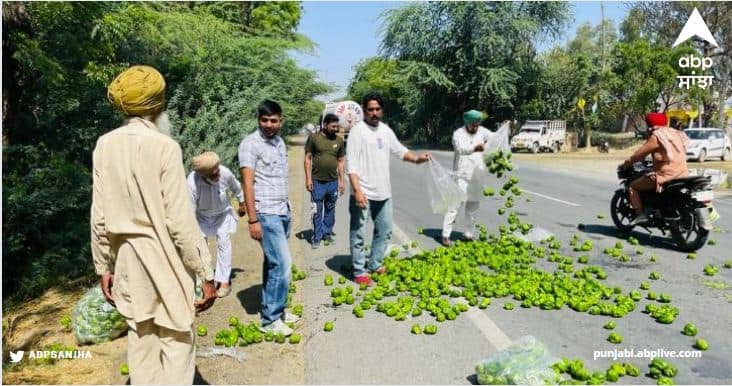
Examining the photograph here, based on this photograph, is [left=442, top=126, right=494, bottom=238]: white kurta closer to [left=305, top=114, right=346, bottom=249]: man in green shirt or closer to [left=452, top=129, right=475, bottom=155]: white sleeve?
[left=452, top=129, right=475, bottom=155]: white sleeve

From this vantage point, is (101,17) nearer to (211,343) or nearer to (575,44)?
(211,343)

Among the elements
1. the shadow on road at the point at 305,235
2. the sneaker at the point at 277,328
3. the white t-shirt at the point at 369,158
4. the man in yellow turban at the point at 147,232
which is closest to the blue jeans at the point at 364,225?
the white t-shirt at the point at 369,158

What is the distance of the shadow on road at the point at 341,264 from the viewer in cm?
693

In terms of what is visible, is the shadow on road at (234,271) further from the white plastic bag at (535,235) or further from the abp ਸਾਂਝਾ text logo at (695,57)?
the abp ਸਾਂਝਾ text logo at (695,57)

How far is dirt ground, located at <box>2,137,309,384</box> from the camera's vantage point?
4.14 meters

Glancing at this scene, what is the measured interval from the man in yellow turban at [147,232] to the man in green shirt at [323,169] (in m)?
5.40

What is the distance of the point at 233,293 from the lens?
6.09 meters

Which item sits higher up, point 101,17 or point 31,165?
point 101,17

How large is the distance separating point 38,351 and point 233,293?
1.90 metres

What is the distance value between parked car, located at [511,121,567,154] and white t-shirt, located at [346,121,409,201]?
29277 millimetres

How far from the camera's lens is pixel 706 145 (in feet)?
79.9


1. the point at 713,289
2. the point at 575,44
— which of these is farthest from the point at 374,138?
the point at 575,44

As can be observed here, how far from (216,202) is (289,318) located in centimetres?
156

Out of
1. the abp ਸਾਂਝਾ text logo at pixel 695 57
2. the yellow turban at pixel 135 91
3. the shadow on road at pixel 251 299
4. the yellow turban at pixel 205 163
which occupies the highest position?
the abp ਸਾਂਝਾ text logo at pixel 695 57
